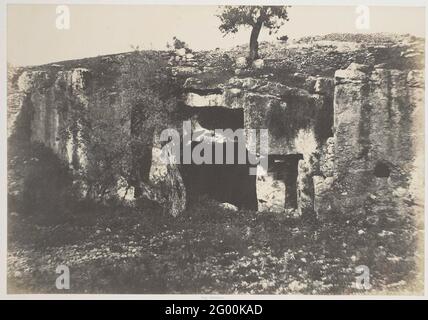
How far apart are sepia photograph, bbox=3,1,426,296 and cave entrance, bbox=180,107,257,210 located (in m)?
0.02

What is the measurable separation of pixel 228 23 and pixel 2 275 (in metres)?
5.72

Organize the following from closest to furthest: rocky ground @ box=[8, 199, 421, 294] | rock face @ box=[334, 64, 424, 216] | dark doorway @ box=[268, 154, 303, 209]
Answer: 1. rocky ground @ box=[8, 199, 421, 294]
2. rock face @ box=[334, 64, 424, 216]
3. dark doorway @ box=[268, 154, 303, 209]

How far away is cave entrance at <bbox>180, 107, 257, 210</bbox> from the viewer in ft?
26.6

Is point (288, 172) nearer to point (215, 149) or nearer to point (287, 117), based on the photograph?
point (287, 117)

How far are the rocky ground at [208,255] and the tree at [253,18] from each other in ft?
10.5

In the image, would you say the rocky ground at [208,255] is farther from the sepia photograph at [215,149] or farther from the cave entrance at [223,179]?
the cave entrance at [223,179]

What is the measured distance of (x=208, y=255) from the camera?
26.2 feet

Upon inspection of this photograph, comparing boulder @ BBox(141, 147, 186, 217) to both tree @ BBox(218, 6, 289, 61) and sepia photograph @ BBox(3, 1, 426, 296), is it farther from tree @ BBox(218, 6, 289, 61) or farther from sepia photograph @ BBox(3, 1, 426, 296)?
Answer: tree @ BBox(218, 6, 289, 61)

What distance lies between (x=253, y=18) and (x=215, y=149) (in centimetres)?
232

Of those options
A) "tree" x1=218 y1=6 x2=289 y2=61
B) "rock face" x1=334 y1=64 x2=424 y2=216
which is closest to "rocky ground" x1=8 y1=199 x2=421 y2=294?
"rock face" x1=334 y1=64 x2=424 y2=216

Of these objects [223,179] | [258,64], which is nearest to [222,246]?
[223,179]

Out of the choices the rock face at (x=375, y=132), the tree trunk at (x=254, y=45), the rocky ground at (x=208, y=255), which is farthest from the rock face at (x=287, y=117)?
the rocky ground at (x=208, y=255)

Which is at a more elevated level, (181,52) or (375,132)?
(181,52)

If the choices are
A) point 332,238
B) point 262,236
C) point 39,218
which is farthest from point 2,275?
point 332,238
